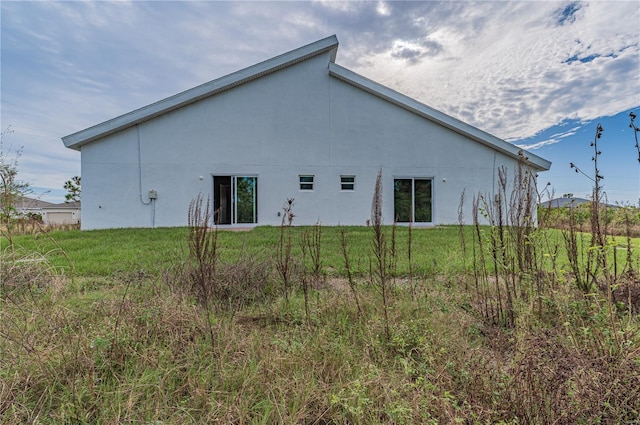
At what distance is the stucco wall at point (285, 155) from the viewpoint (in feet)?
34.8

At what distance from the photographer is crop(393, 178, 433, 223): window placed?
40.0ft

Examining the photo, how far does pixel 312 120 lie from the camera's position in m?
11.7

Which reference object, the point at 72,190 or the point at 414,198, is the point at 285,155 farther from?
the point at 72,190

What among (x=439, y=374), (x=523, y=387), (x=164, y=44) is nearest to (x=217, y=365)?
(x=439, y=374)

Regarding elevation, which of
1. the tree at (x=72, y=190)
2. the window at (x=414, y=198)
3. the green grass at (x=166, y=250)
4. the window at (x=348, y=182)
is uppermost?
the tree at (x=72, y=190)

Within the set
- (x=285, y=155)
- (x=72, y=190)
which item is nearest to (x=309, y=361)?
(x=285, y=155)

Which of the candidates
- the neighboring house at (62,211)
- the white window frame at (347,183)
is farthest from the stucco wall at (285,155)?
the neighboring house at (62,211)

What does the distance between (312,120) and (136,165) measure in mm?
6996

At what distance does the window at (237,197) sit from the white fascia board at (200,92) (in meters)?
3.14

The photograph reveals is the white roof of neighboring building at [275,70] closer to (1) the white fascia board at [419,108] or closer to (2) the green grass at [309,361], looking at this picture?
(1) the white fascia board at [419,108]

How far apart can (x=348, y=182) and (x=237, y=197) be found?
4594 millimetres

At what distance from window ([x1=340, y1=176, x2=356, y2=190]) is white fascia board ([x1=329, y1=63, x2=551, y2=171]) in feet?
12.2

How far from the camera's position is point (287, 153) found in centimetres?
1156

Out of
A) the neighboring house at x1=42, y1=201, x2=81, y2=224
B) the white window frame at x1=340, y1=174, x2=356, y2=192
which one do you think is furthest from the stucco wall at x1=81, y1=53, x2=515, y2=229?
the neighboring house at x1=42, y1=201, x2=81, y2=224
